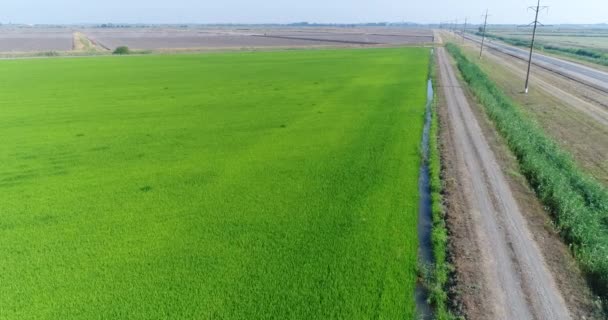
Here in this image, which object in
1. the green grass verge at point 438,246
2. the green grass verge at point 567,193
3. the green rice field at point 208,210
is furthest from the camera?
the green grass verge at point 567,193

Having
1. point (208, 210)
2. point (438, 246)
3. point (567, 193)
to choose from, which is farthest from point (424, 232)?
point (208, 210)

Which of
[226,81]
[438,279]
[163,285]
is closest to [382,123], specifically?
[438,279]

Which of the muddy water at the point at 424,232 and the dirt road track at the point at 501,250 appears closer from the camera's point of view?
the dirt road track at the point at 501,250

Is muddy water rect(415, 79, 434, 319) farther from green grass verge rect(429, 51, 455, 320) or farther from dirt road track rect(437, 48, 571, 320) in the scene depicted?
dirt road track rect(437, 48, 571, 320)

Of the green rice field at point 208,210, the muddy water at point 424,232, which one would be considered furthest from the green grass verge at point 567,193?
the green rice field at point 208,210

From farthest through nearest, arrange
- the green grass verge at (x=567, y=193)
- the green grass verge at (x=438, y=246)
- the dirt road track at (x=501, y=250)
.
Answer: the green grass verge at (x=567, y=193)
the green grass verge at (x=438, y=246)
the dirt road track at (x=501, y=250)

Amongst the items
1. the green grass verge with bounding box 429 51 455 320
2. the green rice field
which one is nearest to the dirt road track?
the green grass verge with bounding box 429 51 455 320

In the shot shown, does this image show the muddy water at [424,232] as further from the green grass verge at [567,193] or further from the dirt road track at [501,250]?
the green grass verge at [567,193]
